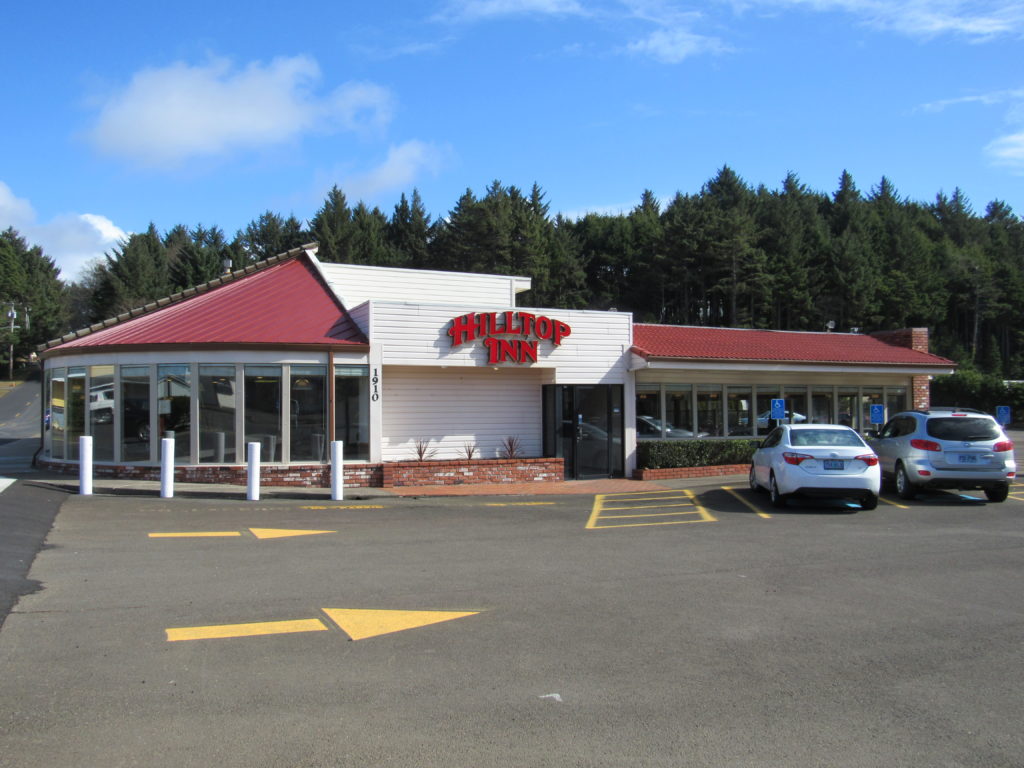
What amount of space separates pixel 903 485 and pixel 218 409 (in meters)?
13.8

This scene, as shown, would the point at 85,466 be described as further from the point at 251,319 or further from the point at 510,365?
the point at 510,365

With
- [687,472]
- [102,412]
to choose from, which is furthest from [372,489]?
[687,472]

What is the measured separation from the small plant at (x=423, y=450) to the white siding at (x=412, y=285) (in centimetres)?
395

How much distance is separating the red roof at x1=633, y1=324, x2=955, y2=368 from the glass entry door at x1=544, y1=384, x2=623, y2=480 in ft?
5.19

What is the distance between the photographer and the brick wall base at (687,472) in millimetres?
20234

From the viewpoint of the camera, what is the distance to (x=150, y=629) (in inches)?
265

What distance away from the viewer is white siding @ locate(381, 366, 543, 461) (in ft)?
63.2

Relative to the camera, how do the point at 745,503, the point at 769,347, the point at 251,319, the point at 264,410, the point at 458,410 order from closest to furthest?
the point at 745,503
the point at 264,410
the point at 251,319
the point at 458,410
the point at 769,347

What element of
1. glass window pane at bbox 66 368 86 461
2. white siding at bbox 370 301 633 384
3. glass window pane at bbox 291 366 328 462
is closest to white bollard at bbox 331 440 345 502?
glass window pane at bbox 291 366 328 462

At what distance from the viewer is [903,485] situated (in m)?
15.8

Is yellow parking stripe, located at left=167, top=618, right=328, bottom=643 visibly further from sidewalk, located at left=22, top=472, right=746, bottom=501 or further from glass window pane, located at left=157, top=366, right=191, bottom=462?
glass window pane, located at left=157, top=366, right=191, bottom=462

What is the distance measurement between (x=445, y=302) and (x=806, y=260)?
56099 mm

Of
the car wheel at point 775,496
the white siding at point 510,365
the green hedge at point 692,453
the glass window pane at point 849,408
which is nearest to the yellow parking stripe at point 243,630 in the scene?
the car wheel at point 775,496

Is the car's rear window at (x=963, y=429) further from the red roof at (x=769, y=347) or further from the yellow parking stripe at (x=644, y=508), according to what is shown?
the red roof at (x=769, y=347)
